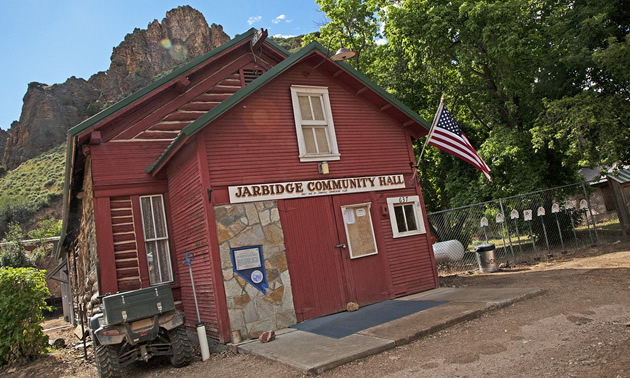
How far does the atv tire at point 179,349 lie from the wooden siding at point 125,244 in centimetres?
342

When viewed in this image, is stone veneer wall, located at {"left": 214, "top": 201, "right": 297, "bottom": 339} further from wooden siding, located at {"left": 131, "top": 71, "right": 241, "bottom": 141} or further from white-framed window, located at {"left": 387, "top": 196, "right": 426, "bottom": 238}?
wooden siding, located at {"left": 131, "top": 71, "right": 241, "bottom": 141}

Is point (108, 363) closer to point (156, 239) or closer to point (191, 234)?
point (191, 234)

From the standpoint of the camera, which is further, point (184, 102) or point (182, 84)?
point (184, 102)

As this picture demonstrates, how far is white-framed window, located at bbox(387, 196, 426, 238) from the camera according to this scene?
11.2 meters

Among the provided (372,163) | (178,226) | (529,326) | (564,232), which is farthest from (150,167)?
(564,232)

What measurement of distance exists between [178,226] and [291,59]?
4759mm

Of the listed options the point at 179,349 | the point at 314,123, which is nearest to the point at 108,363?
the point at 179,349

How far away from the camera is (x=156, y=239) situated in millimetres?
11133

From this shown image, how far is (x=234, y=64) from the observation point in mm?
12852

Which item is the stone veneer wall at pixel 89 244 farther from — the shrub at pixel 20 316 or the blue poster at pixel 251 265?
the blue poster at pixel 251 265

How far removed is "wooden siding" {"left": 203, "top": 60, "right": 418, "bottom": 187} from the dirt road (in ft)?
12.6

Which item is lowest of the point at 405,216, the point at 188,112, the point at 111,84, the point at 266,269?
the point at 266,269

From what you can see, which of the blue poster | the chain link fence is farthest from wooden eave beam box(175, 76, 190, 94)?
the chain link fence

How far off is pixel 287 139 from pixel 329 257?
2.85 meters
